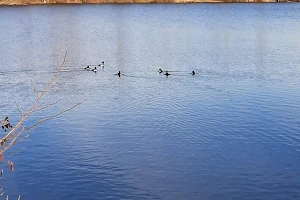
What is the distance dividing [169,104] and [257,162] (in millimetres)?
8371

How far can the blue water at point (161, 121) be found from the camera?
16156 mm

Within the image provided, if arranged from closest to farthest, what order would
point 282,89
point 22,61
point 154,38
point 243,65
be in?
1. point 282,89
2. point 243,65
3. point 22,61
4. point 154,38

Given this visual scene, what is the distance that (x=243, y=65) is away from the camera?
34.7 metres

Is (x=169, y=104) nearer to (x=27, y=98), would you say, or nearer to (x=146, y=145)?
(x=146, y=145)

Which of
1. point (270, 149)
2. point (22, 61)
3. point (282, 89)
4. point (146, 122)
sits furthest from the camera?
point (22, 61)

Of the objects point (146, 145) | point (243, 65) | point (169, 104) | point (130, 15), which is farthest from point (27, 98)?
point (130, 15)

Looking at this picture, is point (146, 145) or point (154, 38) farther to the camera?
point (154, 38)

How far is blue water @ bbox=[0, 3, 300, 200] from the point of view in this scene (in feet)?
53.0

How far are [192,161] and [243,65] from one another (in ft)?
59.8

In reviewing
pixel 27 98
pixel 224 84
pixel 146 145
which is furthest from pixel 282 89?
pixel 27 98

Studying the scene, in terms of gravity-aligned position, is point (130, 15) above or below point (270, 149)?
above

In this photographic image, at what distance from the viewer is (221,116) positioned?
22828mm

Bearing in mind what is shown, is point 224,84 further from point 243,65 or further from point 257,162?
point 257,162

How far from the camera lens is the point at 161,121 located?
22.4 m
